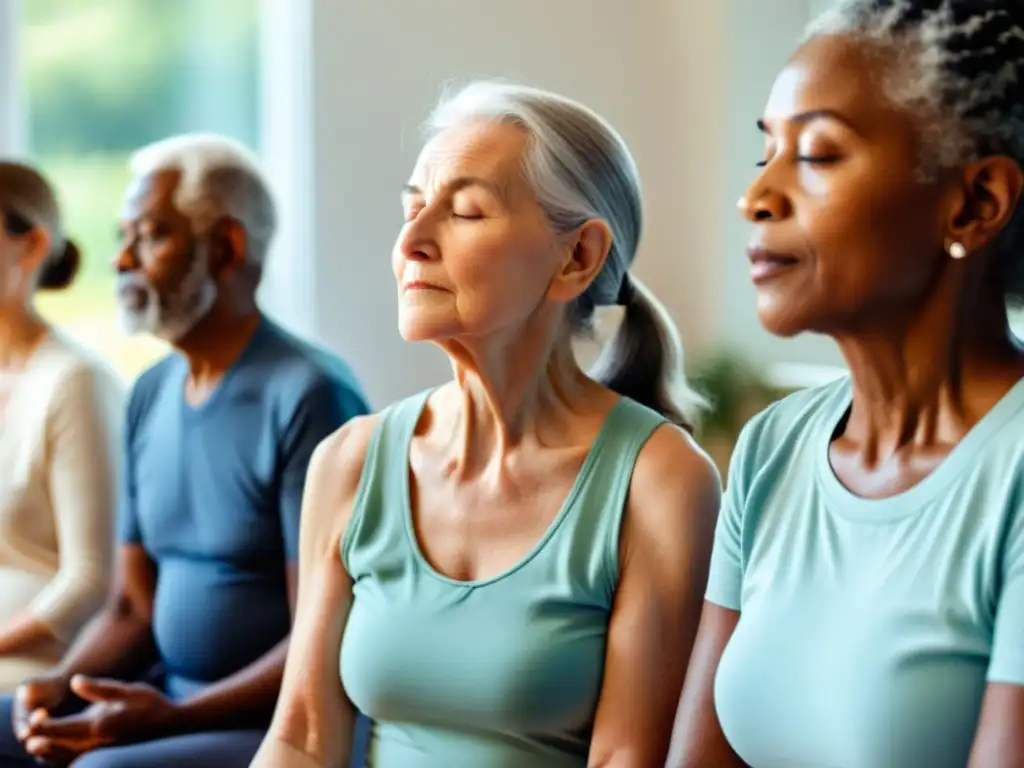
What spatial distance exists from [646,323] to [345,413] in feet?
1.86

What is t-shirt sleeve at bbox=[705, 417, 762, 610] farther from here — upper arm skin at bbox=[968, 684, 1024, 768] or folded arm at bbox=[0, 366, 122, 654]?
folded arm at bbox=[0, 366, 122, 654]

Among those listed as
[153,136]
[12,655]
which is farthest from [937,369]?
[153,136]

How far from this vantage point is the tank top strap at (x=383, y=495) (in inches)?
60.2

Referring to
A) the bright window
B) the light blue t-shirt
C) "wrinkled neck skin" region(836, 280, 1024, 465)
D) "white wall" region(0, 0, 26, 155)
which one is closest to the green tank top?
the light blue t-shirt

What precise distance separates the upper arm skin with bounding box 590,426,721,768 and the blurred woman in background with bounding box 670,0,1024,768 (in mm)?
199

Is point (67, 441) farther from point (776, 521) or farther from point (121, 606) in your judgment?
point (776, 521)

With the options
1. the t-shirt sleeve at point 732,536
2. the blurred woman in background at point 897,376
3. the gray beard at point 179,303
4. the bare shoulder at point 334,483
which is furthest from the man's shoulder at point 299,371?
the blurred woman in background at point 897,376

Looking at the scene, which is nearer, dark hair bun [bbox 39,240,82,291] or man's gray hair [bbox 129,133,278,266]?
man's gray hair [bbox 129,133,278,266]

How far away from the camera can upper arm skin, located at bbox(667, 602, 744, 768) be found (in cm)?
126

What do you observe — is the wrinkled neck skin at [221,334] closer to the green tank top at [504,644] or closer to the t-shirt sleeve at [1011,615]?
the green tank top at [504,644]

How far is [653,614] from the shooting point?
141 centimetres

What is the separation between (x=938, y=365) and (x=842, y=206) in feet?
0.51

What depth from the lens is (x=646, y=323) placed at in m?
1.65

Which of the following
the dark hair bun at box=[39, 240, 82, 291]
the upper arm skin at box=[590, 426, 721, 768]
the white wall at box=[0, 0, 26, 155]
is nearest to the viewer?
the upper arm skin at box=[590, 426, 721, 768]
